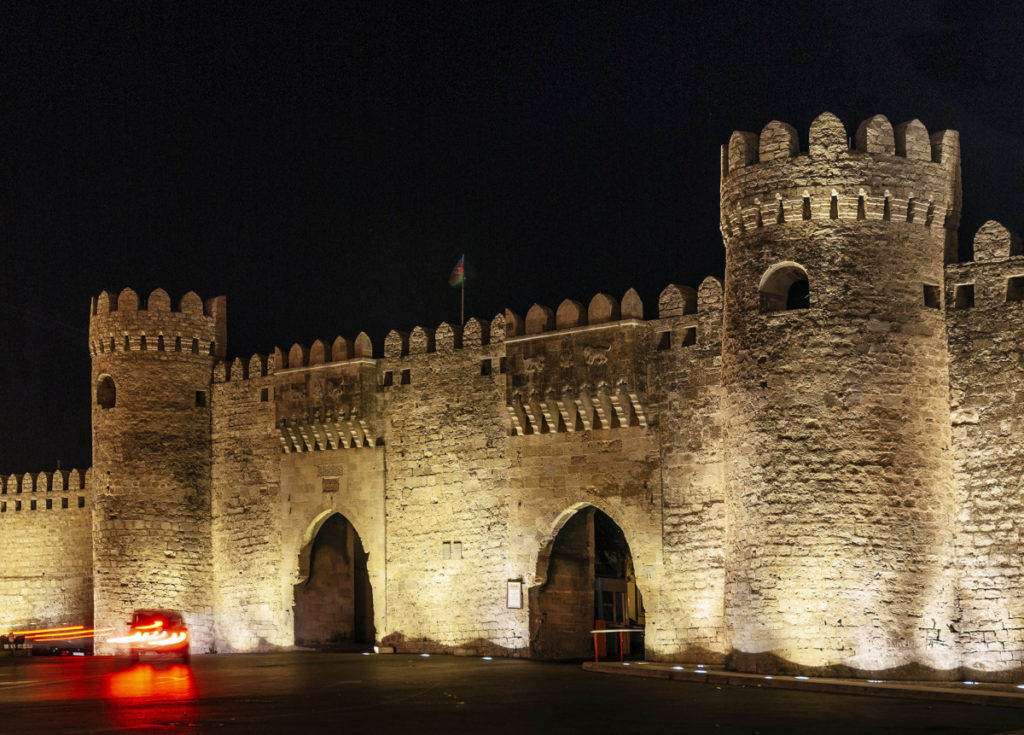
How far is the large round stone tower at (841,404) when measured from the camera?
1716 centimetres

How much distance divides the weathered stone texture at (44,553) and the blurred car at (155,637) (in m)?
3.97

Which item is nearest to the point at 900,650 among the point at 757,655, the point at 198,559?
the point at 757,655

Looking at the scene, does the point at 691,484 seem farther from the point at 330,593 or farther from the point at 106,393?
the point at 106,393

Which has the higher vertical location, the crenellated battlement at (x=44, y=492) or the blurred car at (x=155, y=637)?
the crenellated battlement at (x=44, y=492)

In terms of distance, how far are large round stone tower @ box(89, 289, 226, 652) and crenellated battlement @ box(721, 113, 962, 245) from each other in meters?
11.6

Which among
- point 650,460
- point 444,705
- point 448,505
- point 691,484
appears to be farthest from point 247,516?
point 444,705

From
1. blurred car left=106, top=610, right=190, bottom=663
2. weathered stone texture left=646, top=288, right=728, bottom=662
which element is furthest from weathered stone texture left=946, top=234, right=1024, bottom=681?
blurred car left=106, top=610, right=190, bottom=663

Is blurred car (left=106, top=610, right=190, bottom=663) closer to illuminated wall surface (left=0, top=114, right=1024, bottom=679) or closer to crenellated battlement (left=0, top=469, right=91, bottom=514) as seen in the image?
illuminated wall surface (left=0, top=114, right=1024, bottom=679)

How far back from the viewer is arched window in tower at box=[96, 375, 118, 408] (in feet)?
85.9

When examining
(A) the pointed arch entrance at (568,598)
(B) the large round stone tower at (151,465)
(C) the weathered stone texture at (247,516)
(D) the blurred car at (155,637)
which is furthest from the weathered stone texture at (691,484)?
(B) the large round stone tower at (151,465)

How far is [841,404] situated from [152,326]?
43.5ft

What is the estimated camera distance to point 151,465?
25.4 meters

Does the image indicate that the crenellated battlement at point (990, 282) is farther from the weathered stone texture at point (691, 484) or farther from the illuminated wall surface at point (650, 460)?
the weathered stone texture at point (691, 484)

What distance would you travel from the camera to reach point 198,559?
25672 millimetres
